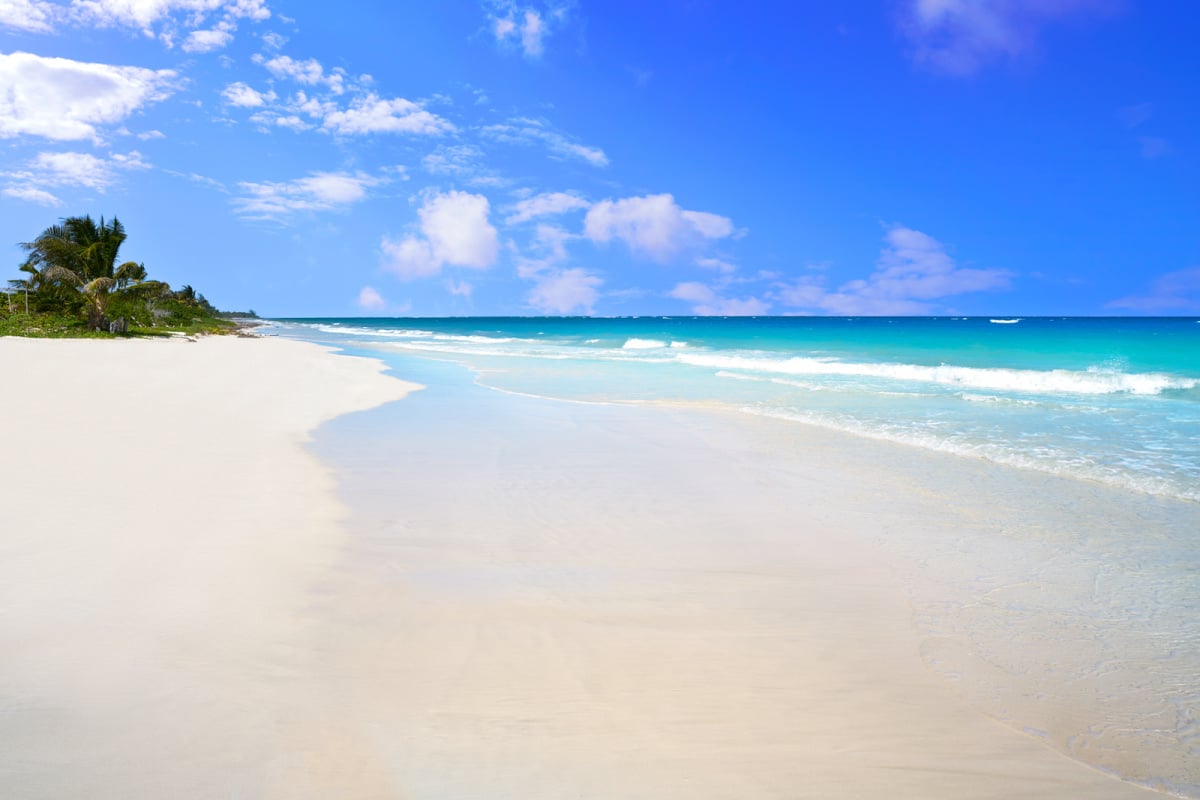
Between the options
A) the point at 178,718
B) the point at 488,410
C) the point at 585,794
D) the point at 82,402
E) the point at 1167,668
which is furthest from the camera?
the point at 488,410

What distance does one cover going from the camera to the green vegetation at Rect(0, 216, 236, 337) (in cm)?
3294

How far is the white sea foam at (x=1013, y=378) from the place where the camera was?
19.3 meters

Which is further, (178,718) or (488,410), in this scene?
(488,410)

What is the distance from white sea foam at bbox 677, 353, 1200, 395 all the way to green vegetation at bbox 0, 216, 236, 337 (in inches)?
1233

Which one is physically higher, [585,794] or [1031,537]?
[1031,537]

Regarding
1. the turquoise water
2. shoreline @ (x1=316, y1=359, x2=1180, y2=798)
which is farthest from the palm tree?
shoreline @ (x1=316, y1=359, x2=1180, y2=798)

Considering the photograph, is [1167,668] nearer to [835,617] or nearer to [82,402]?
[835,617]

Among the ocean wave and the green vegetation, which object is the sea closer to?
the ocean wave

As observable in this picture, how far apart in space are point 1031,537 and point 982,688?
3056 mm

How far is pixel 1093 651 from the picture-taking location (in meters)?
3.86

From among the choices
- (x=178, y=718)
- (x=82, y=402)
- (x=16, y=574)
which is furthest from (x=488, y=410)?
(x=178, y=718)

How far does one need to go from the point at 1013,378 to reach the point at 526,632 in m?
22.5

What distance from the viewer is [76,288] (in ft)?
111

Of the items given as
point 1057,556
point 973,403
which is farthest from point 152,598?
point 973,403
